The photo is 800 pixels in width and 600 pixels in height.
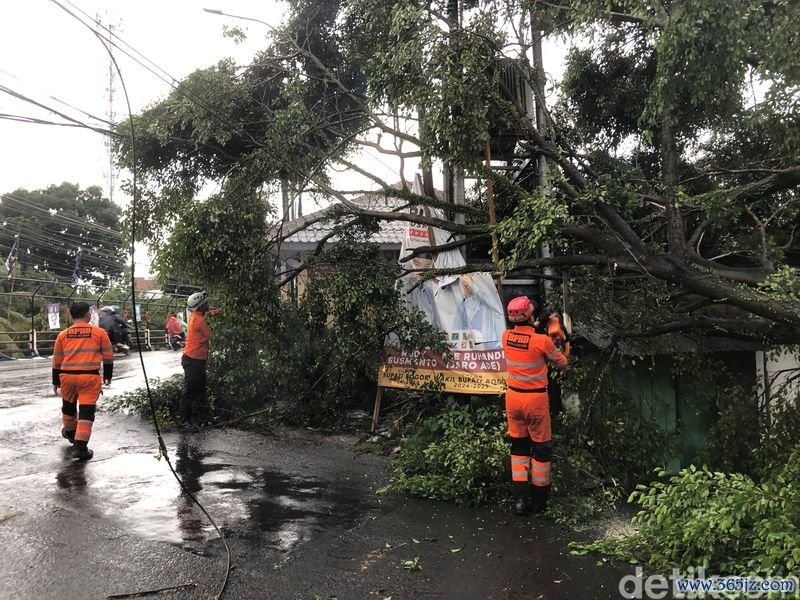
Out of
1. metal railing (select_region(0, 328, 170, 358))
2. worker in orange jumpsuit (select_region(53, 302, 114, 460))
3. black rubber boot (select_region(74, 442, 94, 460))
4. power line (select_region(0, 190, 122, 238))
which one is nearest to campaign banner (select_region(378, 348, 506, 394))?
worker in orange jumpsuit (select_region(53, 302, 114, 460))

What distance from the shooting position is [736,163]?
308 inches

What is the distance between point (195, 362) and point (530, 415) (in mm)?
4887

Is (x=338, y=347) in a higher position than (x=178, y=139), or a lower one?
lower

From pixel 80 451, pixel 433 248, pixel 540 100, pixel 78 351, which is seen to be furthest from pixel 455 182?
pixel 80 451

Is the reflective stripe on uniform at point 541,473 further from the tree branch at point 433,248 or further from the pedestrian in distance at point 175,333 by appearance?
the pedestrian in distance at point 175,333

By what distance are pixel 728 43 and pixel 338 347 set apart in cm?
511

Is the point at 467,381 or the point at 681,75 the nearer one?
the point at 681,75

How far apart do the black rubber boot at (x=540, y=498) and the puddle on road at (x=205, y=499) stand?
1506 mm

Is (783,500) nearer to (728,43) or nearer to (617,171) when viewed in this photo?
(728,43)

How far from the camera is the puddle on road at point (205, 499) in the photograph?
4293mm

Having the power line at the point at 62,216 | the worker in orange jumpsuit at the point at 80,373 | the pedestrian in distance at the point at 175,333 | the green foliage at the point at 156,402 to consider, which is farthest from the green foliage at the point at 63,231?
the worker in orange jumpsuit at the point at 80,373

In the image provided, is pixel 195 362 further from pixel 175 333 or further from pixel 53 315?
pixel 175 333

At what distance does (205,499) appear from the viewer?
16.5ft

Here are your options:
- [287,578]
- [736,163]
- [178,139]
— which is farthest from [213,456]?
[736,163]
